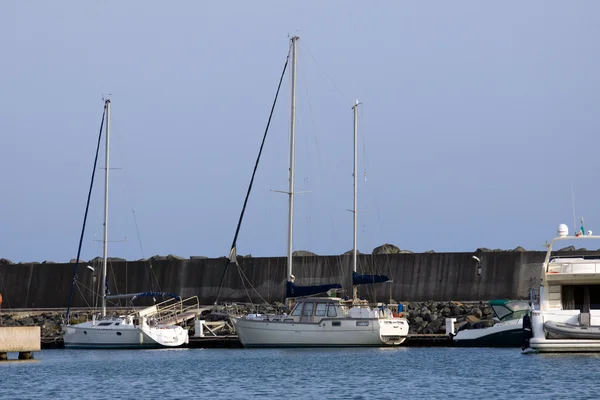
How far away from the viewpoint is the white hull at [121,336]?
4819 cm

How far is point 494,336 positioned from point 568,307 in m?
8.11

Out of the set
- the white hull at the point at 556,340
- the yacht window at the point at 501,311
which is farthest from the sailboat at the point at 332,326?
the white hull at the point at 556,340

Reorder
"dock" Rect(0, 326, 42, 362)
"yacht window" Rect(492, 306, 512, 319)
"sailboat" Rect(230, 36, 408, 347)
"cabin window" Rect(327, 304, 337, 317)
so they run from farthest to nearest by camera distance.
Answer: "cabin window" Rect(327, 304, 337, 317), "sailboat" Rect(230, 36, 408, 347), "yacht window" Rect(492, 306, 512, 319), "dock" Rect(0, 326, 42, 362)

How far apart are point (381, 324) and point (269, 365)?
6740 millimetres

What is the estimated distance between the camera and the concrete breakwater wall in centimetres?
5294

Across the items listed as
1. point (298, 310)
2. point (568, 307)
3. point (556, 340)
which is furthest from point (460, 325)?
point (556, 340)

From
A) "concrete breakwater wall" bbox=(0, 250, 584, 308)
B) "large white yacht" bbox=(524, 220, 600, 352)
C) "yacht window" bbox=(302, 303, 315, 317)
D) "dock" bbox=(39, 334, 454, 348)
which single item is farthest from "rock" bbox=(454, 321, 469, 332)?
"large white yacht" bbox=(524, 220, 600, 352)

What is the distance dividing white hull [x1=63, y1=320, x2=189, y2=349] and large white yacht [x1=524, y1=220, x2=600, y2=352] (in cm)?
1661

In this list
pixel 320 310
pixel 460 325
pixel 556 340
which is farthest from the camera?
pixel 460 325

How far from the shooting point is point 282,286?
56594mm

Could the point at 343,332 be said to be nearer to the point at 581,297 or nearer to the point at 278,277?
the point at 581,297

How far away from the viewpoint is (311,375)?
35.5 meters

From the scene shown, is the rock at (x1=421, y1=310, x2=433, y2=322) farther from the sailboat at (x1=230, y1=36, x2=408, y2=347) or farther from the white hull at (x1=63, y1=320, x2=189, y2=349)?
the white hull at (x1=63, y1=320, x2=189, y2=349)

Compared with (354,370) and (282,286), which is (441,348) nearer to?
(354,370)
